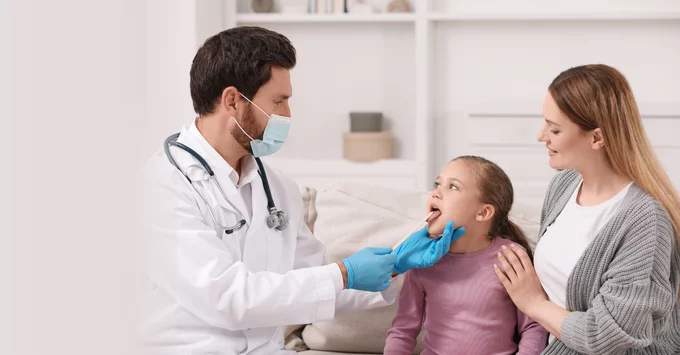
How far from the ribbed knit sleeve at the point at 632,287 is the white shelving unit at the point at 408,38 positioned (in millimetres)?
2501

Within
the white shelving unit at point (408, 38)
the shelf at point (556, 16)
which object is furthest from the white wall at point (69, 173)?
the shelf at point (556, 16)

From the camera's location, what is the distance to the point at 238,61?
164 centimetres

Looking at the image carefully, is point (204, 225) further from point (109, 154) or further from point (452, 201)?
point (109, 154)

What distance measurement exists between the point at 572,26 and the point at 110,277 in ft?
12.4

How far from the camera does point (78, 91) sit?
33 cm

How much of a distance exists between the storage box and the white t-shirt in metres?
2.40

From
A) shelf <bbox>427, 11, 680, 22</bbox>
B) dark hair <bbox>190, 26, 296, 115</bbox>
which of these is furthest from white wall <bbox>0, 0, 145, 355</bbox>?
shelf <bbox>427, 11, 680, 22</bbox>

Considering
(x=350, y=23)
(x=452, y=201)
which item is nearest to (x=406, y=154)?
(x=350, y=23)

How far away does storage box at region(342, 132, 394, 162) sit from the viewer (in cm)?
388

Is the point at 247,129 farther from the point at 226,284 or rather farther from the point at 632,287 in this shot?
the point at 632,287

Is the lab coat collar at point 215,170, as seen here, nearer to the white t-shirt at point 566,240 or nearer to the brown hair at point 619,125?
the white t-shirt at point 566,240

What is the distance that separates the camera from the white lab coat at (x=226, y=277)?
147 centimetres

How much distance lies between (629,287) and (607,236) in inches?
4.0

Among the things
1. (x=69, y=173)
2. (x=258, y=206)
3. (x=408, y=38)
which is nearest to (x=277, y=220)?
(x=258, y=206)
